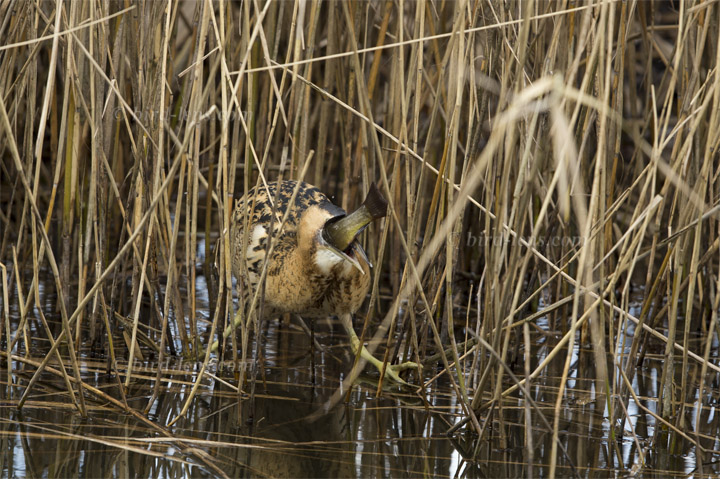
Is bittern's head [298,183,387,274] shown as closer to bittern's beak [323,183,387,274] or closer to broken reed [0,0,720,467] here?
bittern's beak [323,183,387,274]

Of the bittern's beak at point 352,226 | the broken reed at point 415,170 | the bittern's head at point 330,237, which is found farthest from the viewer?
the bittern's head at point 330,237

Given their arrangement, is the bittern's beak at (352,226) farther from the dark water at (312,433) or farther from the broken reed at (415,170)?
the dark water at (312,433)

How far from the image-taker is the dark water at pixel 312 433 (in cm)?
207

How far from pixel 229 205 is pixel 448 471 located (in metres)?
0.95

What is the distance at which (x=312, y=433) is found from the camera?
7.72ft

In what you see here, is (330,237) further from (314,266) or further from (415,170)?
(415,170)

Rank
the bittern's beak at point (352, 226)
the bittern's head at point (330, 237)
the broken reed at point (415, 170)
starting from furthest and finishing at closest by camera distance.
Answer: the bittern's head at point (330, 237)
the bittern's beak at point (352, 226)
the broken reed at point (415, 170)

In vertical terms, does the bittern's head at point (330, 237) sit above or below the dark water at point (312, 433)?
above

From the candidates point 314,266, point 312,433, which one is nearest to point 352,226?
point 314,266

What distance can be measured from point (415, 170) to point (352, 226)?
248 mm

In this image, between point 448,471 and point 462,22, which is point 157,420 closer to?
point 448,471

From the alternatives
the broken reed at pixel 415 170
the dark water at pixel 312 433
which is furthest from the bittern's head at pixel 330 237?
the dark water at pixel 312 433

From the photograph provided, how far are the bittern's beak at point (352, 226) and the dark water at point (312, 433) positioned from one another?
1.24ft

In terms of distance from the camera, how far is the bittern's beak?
2.29 metres
